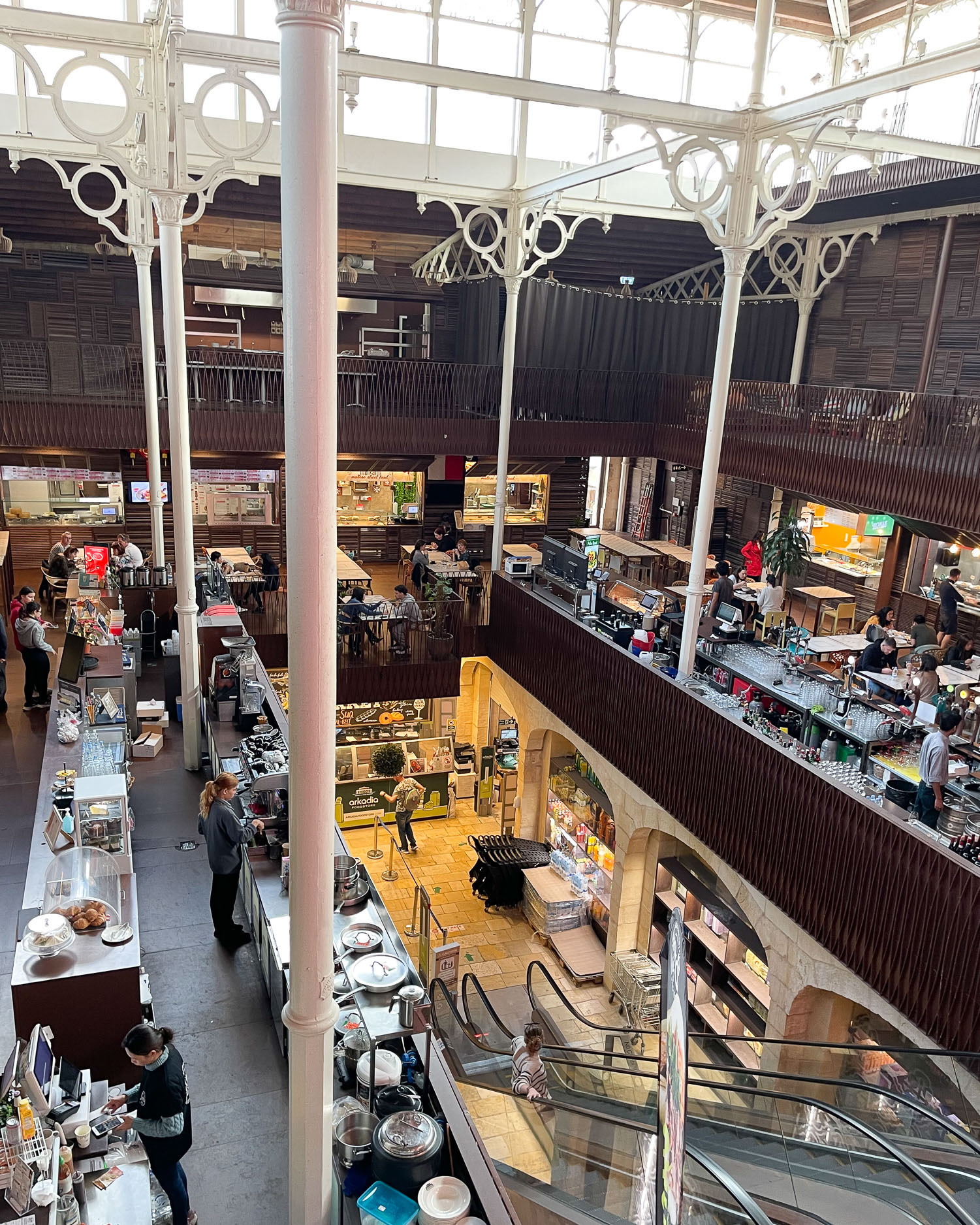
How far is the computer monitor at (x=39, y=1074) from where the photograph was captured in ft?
16.1

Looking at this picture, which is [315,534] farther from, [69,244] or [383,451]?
[69,244]

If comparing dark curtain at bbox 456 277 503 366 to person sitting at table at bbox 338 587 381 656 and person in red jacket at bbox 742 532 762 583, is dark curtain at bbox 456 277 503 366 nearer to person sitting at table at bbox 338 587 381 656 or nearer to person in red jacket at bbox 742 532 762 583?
person sitting at table at bbox 338 587 381 656

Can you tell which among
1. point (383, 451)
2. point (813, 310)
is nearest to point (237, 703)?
point (383, 451)

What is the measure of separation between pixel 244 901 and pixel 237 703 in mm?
2742

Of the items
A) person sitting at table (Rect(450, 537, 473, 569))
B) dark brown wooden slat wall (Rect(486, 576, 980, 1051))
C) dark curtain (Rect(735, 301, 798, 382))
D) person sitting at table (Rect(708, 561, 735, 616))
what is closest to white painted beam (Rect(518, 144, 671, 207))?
person sitting at table (Rect(708, 561, 735, 616))

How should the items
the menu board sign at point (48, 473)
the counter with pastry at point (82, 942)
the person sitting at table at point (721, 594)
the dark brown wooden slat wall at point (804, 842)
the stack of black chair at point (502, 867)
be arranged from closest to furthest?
the counter with pastry at point (82, 942) → the dark brown wooden slat wall at point (804, 842) → the person sitting at table at point (721, 594) → the stack of black chair at point (502, 867) → the menu board sign at point (48, 473)

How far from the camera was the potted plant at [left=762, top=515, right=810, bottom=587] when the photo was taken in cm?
1784

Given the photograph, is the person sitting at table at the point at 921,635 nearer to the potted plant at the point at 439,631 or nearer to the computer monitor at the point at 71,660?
the potted plant at the point at 439,631

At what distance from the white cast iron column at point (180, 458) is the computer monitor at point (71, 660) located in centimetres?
107

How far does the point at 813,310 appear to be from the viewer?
20172 millimetres

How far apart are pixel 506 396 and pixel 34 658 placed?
8723 mm

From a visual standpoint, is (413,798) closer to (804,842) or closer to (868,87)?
(804,842)

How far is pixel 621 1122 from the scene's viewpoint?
19.7ft

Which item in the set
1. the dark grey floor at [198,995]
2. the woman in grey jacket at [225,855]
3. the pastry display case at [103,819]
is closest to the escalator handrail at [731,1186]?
the dark grey floor at [198,995]
